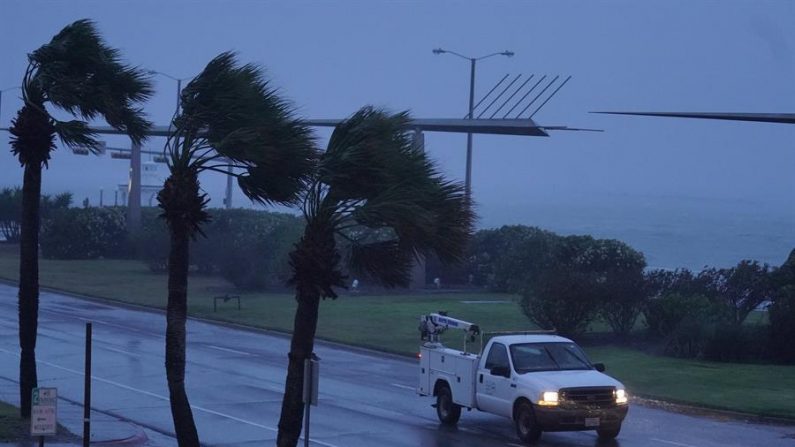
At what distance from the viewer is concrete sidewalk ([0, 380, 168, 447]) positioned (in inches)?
745

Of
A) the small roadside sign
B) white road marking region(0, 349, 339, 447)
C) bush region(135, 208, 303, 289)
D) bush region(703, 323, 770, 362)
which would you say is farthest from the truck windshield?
bush region(135, 208, 303, 289)

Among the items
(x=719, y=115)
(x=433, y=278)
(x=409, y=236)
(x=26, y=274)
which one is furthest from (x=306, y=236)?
(x=433, y=278)

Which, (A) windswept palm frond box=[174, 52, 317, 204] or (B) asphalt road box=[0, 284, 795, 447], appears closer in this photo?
(A) windswept palm frond box=[174, 52, 317, 204]

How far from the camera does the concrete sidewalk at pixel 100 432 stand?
18922 mm

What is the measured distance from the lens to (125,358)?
3098 centimetres

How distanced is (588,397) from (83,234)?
189 feet

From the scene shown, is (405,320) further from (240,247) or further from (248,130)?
(248,130)

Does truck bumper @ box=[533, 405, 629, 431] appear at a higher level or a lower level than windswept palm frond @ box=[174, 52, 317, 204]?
lower

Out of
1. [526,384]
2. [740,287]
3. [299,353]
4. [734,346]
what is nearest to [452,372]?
[526,384]

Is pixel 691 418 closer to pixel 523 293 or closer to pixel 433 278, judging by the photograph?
pixel 523 293

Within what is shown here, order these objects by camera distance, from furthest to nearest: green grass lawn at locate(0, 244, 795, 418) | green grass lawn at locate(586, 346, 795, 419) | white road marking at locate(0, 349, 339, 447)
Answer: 1. green grass lawn at locate(0, 244, 795, 418)
2. green grass lawn at locate(586, 346, 795, 419)
3. white road marking at locate(0, 349, 339, 447)

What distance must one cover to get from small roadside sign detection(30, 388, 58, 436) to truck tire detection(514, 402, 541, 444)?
762 centimetres

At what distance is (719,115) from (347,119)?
8.72 metres

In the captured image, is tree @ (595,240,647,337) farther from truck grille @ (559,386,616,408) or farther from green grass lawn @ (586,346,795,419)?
truck grille @ (559,386,616,408)
